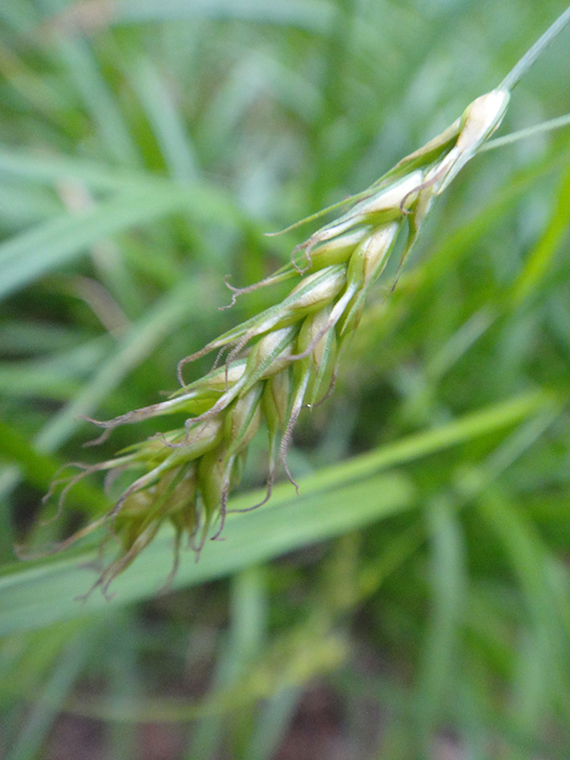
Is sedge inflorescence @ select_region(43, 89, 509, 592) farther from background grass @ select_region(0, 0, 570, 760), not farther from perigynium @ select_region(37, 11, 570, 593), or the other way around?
background grass @ select_region(0, 0, 570, 760)

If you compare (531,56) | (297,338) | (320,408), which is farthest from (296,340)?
(320,408)

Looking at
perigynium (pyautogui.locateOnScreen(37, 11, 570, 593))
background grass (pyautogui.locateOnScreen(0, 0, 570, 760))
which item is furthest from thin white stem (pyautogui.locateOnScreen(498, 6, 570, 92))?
background grass (pyautogui.locateOnScreen(0, 0, 570, 760))

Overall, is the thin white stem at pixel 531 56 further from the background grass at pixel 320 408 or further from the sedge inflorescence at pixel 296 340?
the background grass at pixel 320 408

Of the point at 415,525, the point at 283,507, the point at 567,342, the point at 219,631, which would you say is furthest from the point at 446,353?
the point at 219,631

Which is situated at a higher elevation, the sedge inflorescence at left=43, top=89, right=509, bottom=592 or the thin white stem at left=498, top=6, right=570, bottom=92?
the thin white stem at left=498, top=6, right=570, bottom=92

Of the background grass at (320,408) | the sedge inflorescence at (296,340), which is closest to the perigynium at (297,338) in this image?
the sedge inflorescence at (296,340)

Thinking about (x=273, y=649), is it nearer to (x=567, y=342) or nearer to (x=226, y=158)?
(x=567, y=342)

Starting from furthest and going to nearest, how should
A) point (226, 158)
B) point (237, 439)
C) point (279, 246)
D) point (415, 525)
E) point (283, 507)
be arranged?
point (226, 158) → point (415, 525) → point (279, 246) → point (283, 507) → point (237, 439)

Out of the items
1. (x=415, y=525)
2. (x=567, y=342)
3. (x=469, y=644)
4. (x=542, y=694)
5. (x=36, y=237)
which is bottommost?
(x=542, y=694)
